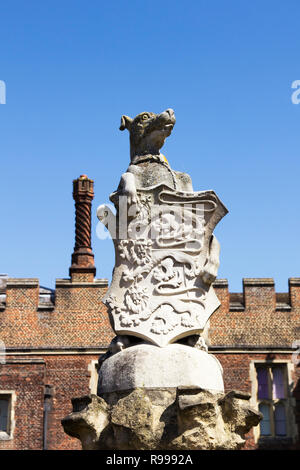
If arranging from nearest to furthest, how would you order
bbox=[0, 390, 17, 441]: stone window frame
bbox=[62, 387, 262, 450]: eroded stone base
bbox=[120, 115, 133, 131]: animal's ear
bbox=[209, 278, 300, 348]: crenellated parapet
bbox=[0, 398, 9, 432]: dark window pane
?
bbox=[62, 387, 262, 450]: eroded stone base, bbox=[120, 115, 133, 131]: animal's ear, bbox=[0, 390, 17, 441]: stone window frame, bbox=[0, 398, 9, 432]: dark window pane, bbox=[209, 278, 300, 348]: crenellated parapet

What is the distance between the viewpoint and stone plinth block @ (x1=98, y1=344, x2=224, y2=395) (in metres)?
6.52

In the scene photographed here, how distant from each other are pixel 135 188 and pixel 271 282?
1447 cm

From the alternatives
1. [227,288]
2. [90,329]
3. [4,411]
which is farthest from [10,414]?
[227,288]

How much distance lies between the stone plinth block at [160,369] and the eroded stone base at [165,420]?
Answer: 88 millimetres

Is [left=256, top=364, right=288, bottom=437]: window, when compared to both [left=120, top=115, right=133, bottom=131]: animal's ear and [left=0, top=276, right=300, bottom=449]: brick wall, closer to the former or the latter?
[left=0, top=276, right=300, bottom=449]: brick wall

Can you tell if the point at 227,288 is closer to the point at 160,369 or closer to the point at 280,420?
the point at 280,420

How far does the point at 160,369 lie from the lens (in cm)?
655

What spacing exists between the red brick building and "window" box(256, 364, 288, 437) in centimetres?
2

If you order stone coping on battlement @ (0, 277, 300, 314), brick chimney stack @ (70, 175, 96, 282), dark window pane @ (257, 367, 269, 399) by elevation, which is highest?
brick chimney stack @ (70, 175, 96, 282)

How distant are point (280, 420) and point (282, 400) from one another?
0.47m

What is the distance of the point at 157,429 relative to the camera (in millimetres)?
6242

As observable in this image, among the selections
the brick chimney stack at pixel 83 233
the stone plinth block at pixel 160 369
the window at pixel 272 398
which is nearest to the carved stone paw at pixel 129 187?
the stone plinth block at pixel 160 369

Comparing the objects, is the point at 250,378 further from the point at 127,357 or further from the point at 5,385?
the point at 127,357

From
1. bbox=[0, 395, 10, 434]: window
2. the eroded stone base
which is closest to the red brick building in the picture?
bbox=[0, 395, 10, 434]: window
